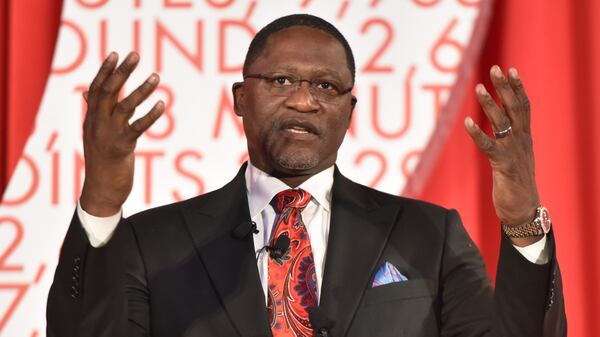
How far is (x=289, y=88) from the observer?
177cm

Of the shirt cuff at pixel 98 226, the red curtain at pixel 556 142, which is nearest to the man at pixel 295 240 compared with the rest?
the shirt cuff at pixel 98 226

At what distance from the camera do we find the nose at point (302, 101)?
1733 mm

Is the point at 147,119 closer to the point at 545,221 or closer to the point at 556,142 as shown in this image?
the point at 545,221

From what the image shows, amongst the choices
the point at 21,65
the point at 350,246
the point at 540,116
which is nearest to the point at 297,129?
the point at 350,246

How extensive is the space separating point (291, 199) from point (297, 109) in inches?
7.0

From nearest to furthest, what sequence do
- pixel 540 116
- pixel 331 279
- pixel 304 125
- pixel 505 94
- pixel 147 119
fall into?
pixel 147 119 → pixel 505 94 → pixel 331 279 → pixel 304 125 → pixel 540 116

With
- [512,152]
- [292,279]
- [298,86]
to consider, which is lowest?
[292,279]

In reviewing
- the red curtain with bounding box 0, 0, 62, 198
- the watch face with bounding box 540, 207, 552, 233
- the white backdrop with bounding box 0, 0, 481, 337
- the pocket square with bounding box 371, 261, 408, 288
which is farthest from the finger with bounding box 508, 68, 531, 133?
the red curtain with bounding box 0, 0, 62, 198

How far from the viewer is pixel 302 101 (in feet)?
5.69

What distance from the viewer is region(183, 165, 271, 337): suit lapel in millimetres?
1579

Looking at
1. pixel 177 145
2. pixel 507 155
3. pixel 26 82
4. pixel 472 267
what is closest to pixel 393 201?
pixel 472 267

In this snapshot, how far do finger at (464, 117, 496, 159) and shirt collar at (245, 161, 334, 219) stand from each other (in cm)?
45

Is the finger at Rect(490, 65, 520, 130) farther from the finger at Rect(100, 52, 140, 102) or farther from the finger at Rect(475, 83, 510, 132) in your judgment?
the finger at Rect(100, 52, 140, 102)

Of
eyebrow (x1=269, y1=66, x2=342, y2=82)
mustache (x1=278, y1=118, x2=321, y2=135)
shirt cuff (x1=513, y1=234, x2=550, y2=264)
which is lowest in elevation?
shirt cuff (x1=513, y1=234, x2=550, y2=264)
